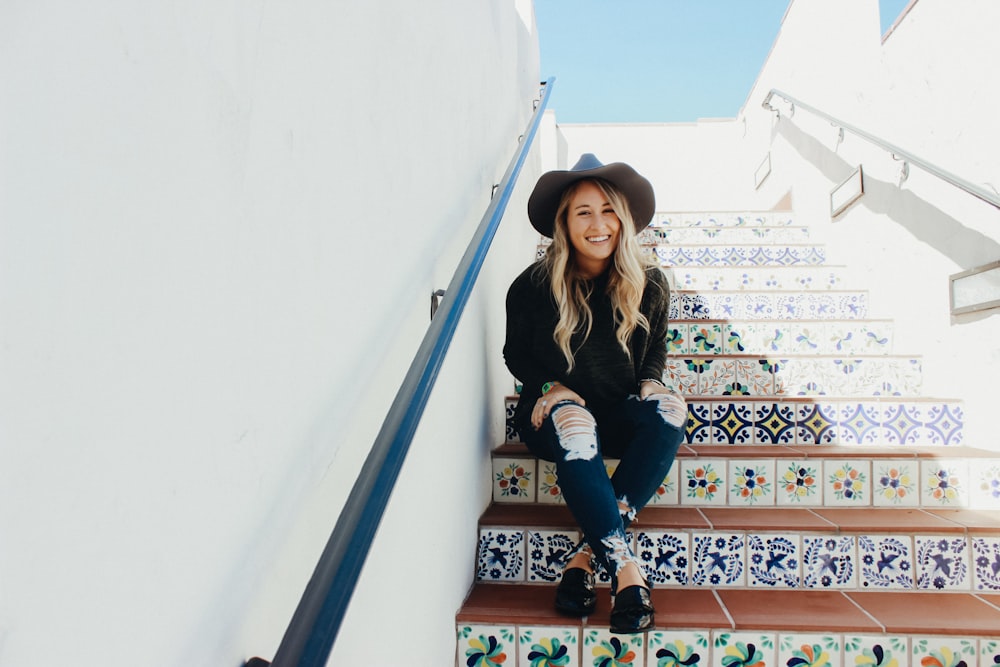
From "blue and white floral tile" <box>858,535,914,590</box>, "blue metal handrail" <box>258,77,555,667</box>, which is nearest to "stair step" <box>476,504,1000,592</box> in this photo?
"blue and white floral tile" <box>858,535,914,590</box>

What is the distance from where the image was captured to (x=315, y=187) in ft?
2.22

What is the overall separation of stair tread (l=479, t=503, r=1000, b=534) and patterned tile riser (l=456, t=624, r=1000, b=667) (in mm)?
281

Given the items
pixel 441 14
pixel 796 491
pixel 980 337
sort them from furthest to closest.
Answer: pixel 980 337, pixel 796 491, pixel 441 14

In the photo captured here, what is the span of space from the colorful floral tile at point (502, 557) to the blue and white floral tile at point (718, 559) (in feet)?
1.36

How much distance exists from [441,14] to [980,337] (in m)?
1.88

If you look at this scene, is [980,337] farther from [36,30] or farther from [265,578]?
[36,30]

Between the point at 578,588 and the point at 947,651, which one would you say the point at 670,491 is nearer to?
the point at 578,588

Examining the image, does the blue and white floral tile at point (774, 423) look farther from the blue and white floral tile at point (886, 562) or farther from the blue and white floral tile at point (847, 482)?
the blue and white floral tile at point (886, 562)

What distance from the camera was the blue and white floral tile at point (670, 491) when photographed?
1.73 metres

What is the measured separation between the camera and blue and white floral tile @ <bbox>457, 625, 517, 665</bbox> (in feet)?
4.22

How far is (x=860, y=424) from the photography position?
1920mm

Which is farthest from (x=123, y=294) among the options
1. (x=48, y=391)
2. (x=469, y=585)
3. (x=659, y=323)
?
(x=659, y=323)

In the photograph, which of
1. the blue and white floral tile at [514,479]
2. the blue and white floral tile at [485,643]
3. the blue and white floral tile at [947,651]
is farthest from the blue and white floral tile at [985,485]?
the blue and white floral tile at [485,643]

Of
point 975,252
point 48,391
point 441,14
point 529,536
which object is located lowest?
point 529,536
